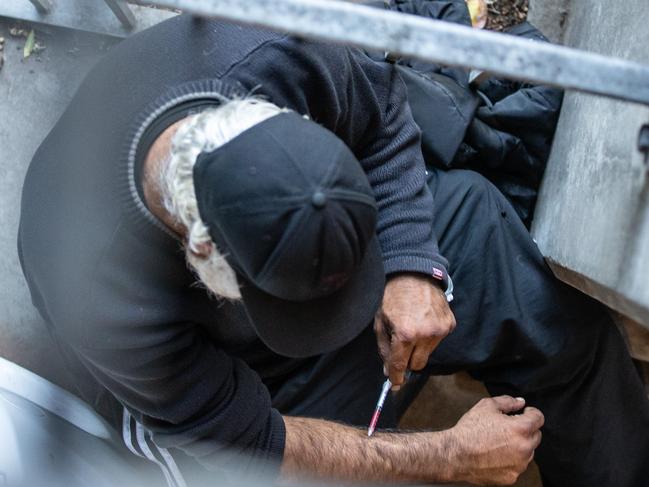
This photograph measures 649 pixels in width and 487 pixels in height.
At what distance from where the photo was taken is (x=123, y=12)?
1.73m

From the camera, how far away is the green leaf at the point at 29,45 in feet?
6.03

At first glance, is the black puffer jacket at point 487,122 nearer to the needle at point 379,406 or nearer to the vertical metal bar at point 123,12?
the needle at point 379,406

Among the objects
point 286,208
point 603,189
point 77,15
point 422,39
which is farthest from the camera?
point 77,15

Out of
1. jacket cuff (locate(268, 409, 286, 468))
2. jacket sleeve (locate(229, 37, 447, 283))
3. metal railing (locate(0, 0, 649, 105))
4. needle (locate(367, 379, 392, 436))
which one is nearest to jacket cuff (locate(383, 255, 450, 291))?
jacket sleeve (locate(229, 37, 447, 283))

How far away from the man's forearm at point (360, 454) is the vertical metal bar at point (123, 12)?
97 centimetres

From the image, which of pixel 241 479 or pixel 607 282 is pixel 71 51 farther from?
pixel 607 282

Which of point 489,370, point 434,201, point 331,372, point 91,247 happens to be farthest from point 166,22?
point 489,370

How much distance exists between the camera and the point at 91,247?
120cm

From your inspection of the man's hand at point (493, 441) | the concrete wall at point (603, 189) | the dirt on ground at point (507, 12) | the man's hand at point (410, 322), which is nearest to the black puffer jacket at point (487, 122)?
the concrete wall at point (603, 189)

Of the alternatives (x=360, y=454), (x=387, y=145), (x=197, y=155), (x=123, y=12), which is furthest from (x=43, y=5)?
(x=360, y=454)

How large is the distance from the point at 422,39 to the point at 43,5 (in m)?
1.27

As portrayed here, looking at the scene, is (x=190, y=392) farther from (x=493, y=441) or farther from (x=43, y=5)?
(x=43, y=5)

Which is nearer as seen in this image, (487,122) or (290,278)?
(290,278)

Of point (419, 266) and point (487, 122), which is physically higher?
point (487, 122)
